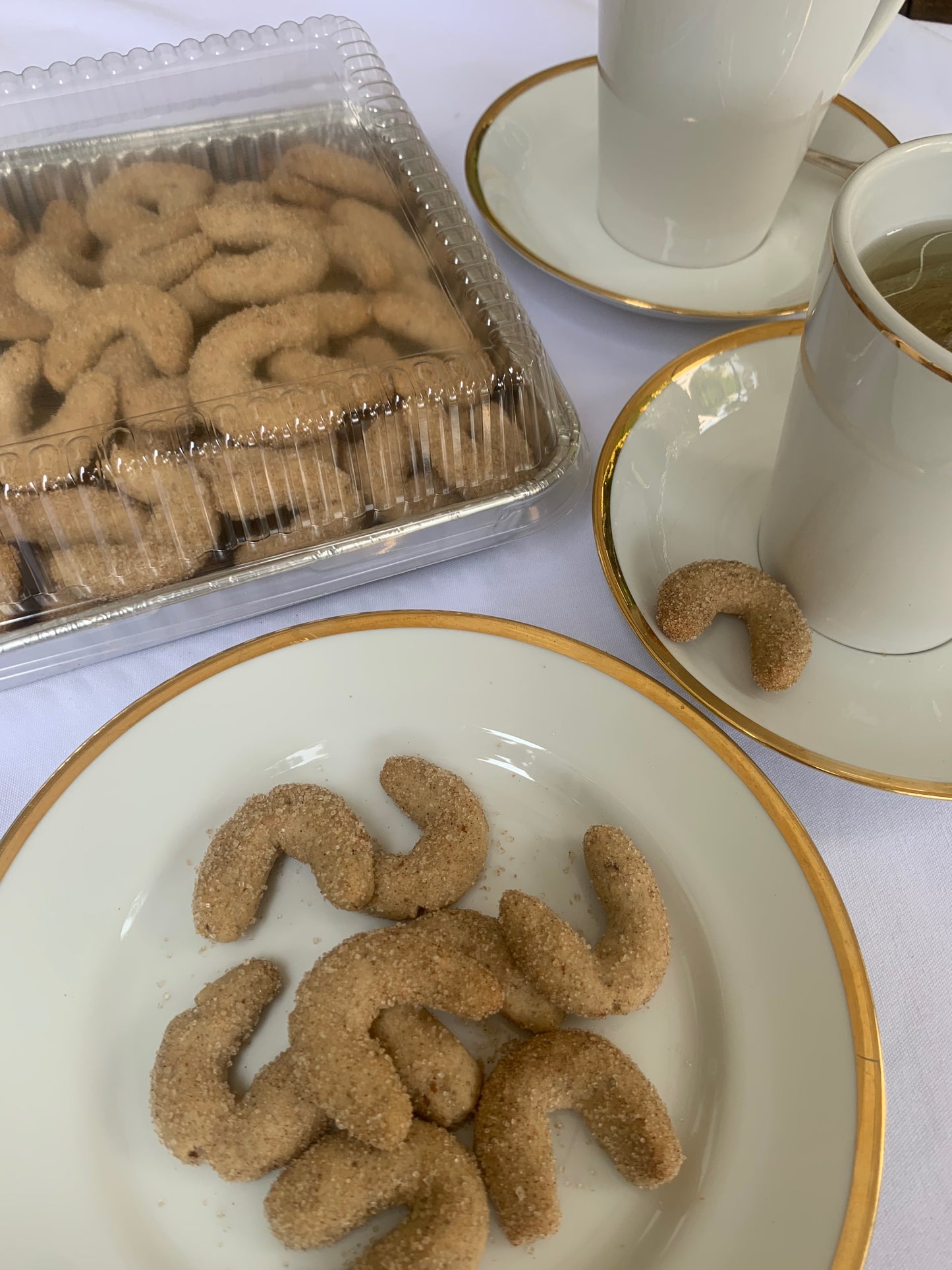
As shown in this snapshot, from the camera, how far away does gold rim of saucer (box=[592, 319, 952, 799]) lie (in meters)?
0.58

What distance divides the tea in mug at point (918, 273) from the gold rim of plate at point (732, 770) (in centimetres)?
28

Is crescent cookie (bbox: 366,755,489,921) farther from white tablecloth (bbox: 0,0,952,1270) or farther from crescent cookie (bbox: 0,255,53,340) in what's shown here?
crescent cookie (bbox: 0,255,53,340)

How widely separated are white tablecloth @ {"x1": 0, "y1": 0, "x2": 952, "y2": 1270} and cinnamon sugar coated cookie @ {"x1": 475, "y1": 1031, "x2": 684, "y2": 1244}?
0.15m

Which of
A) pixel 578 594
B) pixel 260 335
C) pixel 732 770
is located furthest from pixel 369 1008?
pixel 260 335

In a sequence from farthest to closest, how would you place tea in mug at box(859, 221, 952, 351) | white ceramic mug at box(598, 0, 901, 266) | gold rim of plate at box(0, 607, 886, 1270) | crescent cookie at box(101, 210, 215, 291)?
crescent cookie at box(101, 210, 215, 291), white ceramic mug at box(598, 0, 901, 266), tea in mug at box(859, 221, 952, 351), gold rim of plate at box(0, 607, 886, 1270)

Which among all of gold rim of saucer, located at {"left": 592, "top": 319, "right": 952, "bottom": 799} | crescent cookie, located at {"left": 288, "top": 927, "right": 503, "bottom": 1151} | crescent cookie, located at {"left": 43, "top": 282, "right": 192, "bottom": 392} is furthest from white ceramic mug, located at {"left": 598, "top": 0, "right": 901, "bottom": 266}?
crescent cookie, located at {"left": 288, "top": 927, "right": 503, "bottom": 1151}

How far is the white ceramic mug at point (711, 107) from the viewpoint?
672 mm

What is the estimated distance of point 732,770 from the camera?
1.86 ft

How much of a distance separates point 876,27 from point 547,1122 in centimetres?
81

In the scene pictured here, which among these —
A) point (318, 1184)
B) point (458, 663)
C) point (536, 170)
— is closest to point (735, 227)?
point (536, 170)

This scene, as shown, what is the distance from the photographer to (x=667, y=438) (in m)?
0.76

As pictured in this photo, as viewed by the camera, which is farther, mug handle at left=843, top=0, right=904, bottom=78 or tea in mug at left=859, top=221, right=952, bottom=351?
mug handle at left=843, top=0, right=904, bottom=78

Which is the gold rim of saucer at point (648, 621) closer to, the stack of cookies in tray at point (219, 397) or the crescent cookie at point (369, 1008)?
the stack of cookies in tray at point (219, 397)

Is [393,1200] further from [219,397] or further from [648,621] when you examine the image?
[219,397]
